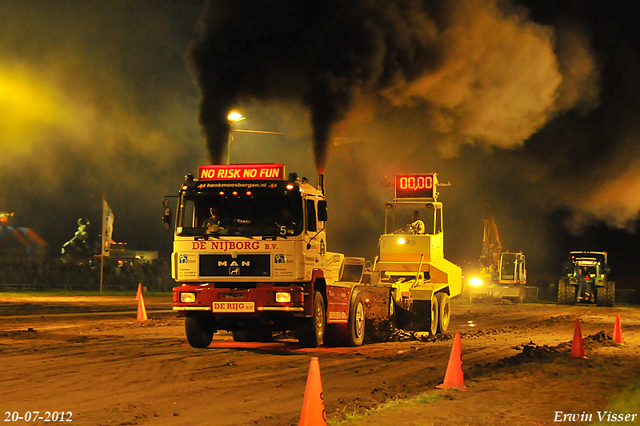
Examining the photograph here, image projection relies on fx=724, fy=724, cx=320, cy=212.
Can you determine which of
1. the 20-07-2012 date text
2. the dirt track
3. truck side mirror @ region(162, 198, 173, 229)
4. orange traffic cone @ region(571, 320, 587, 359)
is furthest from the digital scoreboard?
the 20-07-2012 date text

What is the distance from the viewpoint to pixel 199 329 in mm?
14297

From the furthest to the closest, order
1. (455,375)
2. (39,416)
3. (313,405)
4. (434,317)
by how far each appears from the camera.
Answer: (434,317)
(455,375)
(39,416)
(313,405)

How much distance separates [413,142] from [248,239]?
17.9m

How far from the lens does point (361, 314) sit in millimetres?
15922

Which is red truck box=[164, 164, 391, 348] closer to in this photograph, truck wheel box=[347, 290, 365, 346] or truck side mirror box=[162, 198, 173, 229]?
truck side mirror box=[162, 198, 173, 229]

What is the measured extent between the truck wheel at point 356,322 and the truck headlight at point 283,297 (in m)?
2.18

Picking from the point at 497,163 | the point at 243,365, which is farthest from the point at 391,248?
the point at 497,163

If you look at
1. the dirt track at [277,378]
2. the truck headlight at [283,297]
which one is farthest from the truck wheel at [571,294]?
the truck headlight at [283,297]

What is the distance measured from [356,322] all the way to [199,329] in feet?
11.2

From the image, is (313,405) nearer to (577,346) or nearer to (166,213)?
→ (166,213)

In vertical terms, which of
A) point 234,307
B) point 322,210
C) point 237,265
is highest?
point 322,210

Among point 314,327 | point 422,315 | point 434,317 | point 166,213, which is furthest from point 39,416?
point 434,317

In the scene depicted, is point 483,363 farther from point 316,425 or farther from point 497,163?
point 497,163

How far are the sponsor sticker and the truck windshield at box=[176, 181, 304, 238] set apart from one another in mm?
1291
